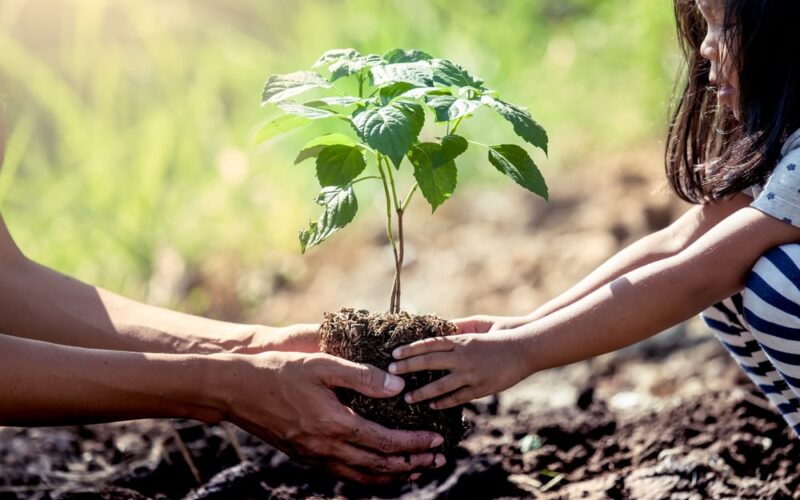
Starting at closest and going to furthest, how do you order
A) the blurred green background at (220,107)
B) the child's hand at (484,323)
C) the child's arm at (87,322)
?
the child's hand at (484,323) < the child's arm at (87,322) < the blurred green background at (220,107)

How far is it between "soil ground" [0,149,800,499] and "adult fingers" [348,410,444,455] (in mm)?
376

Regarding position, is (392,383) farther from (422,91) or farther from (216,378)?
(422,91)

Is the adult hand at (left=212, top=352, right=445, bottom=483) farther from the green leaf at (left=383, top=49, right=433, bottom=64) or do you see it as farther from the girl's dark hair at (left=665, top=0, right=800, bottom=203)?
the girl's dark hair at (left=665, top=0, right=800, bottom=203)

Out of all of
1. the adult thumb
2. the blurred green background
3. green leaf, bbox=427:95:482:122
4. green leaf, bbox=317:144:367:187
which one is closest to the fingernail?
the adult thumb

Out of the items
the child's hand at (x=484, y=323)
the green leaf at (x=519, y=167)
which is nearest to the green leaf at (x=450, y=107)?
the green leaf at (x=519, y=167)

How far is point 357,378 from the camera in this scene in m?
1.82

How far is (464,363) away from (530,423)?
3.01 ft

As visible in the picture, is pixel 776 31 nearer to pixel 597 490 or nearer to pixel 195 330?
pixel 597 490

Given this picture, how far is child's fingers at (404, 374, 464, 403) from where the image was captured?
1.83 metres

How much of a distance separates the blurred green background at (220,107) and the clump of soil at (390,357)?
2329 millimetres

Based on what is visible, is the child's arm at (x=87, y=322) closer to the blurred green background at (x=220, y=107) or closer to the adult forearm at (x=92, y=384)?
the adult forearm at (x=92, y=384)

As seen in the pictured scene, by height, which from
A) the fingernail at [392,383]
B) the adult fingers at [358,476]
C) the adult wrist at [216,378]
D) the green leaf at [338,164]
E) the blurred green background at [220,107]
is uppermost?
the blurred green background at [220,107]

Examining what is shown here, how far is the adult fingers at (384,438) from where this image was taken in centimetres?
183

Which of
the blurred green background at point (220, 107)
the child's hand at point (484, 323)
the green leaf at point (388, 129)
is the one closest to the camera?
the green leaf at point (388, 129)
